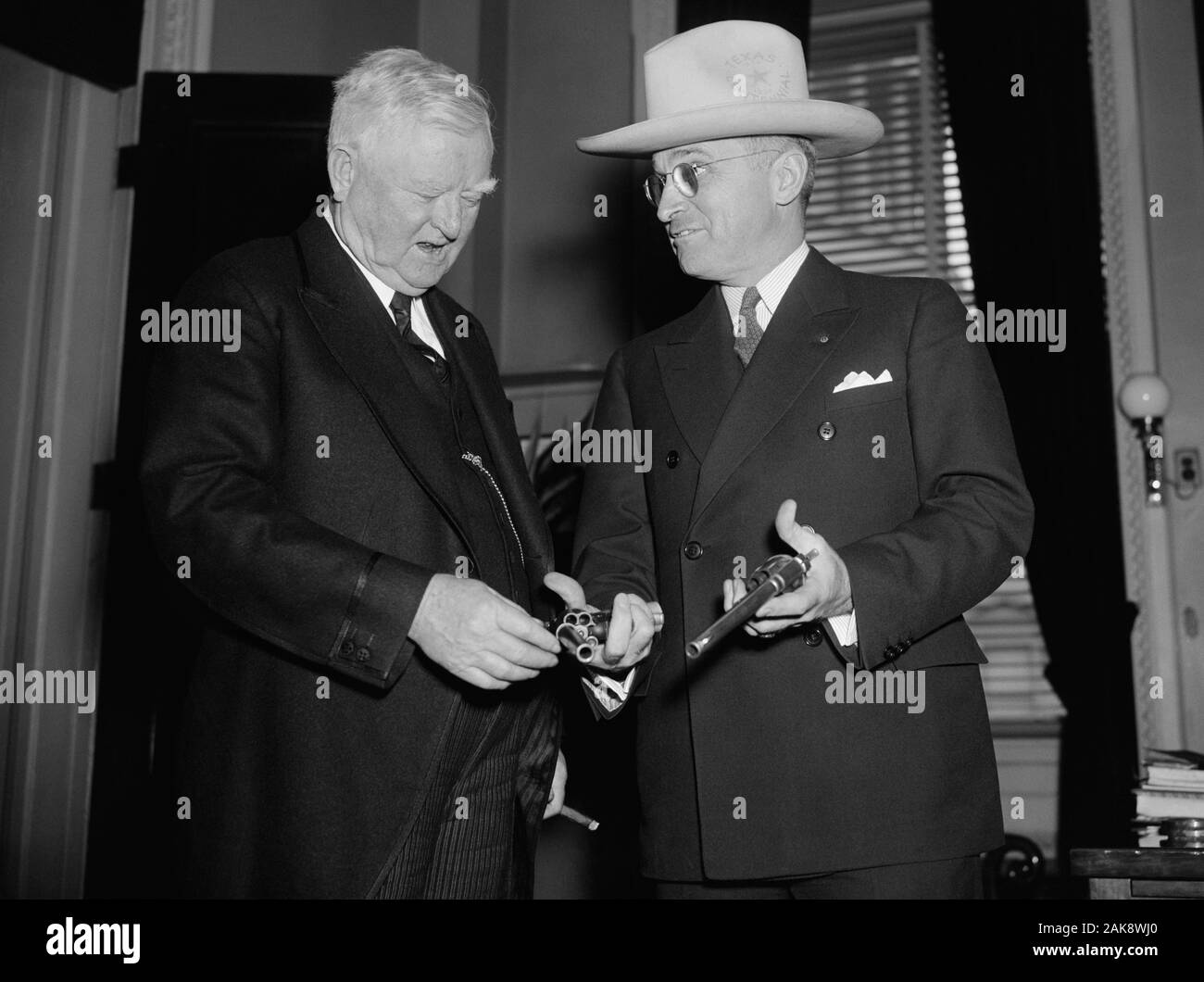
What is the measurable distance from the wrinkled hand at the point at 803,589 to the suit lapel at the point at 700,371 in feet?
1.31

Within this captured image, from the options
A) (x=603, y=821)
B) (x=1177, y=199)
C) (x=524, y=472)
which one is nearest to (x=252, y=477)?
(x=524, y=472)

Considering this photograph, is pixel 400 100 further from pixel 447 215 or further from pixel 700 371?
pixel 700 371

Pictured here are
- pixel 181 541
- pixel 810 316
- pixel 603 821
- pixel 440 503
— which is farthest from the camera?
pixel 603 821

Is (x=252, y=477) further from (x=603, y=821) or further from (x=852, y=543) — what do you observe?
(x=603, y=821)

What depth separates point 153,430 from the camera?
1831 mm

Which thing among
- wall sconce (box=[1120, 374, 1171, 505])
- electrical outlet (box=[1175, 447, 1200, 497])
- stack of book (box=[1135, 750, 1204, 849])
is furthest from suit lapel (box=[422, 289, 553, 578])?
electrical outlet (box=[1175, 447, 1200, 497])

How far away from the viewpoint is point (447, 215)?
6.79 ft

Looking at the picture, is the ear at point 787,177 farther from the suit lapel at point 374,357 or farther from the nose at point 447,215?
the suit lapel at point 374,357

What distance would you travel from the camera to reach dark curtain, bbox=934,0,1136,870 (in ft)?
14.4

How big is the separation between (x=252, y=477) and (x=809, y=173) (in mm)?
1153

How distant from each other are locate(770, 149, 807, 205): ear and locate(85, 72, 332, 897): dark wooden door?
244cm

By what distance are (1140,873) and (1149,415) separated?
268 centimetres

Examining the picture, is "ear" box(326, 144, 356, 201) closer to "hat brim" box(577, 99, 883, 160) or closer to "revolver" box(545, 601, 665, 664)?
"hat brim" box(577, 99, 883, 160)

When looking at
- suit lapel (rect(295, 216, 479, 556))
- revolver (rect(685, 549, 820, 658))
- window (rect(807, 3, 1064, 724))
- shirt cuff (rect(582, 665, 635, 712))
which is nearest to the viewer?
revolver (rect(685, 549, 820, 658))
